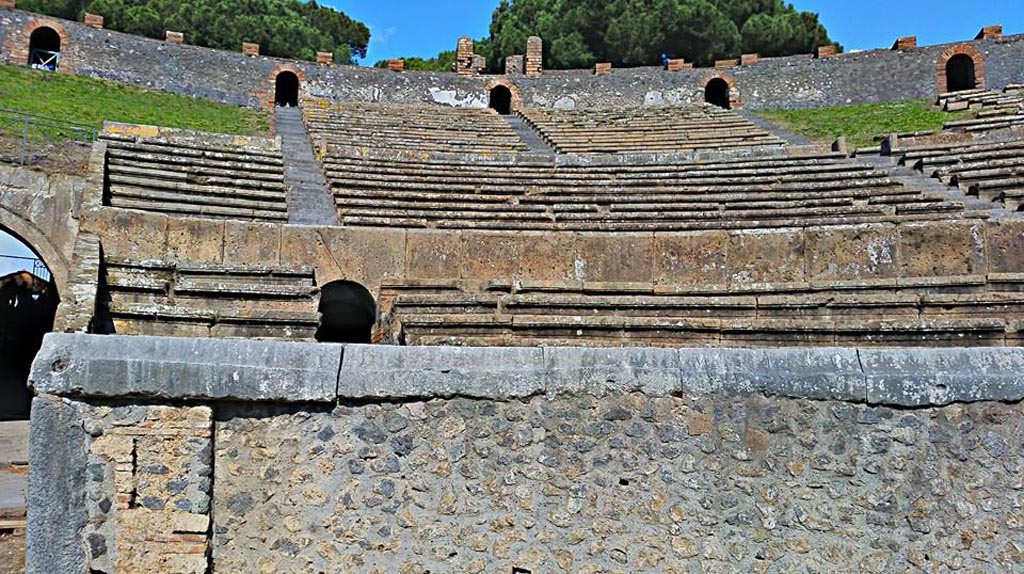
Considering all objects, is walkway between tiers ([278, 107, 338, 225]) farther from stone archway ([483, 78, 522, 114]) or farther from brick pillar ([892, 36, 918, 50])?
brick pillar ([892, 36, 918, 50])

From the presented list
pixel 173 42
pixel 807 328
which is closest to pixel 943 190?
pixel 807 328

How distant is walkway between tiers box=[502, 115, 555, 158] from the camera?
21.7 m

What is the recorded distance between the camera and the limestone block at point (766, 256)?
30.6ft

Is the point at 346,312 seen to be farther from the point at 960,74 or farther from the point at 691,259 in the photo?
the point at 960,74

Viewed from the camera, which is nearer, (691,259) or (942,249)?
(942,249)

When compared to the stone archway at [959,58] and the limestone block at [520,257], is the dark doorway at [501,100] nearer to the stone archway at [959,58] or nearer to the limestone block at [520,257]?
the stone archway at [959,58]

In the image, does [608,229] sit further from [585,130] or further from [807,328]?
[585,130]

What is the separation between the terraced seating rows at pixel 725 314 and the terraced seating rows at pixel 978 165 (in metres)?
4.80

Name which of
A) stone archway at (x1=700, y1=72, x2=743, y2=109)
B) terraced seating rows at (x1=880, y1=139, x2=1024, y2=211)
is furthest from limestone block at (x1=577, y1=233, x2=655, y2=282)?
stone archway at (x1=700, y1=72, x2=743, y2=109)

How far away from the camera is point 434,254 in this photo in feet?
31.4

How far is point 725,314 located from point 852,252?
2159 millimetres

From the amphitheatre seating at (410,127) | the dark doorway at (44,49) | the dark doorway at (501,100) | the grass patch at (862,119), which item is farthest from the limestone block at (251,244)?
the dark doorway at (44,49)

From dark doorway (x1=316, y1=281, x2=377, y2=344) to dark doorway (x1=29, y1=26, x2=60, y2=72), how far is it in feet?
70.4

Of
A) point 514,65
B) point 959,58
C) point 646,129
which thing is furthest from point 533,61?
point 959,58
